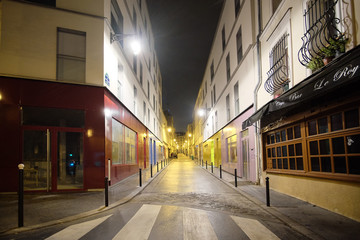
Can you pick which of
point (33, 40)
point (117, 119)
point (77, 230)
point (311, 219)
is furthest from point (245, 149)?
point (33, 40)

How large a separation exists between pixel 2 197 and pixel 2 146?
1.85m

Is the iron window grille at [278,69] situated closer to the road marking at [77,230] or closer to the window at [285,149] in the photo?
the window at [285,149]

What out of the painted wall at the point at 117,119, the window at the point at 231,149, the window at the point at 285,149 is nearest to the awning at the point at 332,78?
the window at the point at 285,149

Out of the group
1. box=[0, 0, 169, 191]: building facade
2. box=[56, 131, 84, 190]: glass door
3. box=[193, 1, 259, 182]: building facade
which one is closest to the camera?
box=[0, 0, 169, 191]: building facade

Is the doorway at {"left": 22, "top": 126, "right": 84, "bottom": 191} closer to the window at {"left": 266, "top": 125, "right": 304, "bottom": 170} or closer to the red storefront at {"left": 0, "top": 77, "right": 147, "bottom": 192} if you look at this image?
the red storefront at {"left": 0, "top": 77, "right": 147, "bottom": 192}

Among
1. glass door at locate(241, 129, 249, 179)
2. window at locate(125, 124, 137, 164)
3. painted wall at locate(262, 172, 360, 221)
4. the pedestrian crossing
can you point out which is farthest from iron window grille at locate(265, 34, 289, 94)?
window at locate(125, 124, 137, 164)

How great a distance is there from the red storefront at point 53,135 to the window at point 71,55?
552 mm

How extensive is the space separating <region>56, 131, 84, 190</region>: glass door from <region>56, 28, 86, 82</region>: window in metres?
2.41

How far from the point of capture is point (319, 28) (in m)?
7.02

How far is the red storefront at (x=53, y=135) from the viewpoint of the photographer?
9336mm

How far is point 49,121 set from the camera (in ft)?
32.2

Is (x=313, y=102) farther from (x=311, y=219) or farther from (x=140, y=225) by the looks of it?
(x=140, y=225)

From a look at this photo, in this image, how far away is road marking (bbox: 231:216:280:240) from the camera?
4.73 meters

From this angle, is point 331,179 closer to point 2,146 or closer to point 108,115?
point 108,115
